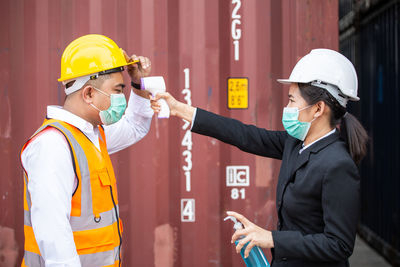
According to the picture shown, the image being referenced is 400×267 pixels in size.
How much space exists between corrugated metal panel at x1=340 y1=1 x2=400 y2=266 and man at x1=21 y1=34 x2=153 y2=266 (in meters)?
4.51

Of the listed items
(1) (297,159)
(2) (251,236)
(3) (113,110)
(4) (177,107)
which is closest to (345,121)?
(1) (297,159)

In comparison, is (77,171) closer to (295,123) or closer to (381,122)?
(295,123)

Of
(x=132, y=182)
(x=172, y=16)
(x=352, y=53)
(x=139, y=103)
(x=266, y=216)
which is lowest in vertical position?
(x=266, y=216)

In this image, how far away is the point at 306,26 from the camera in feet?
10.7

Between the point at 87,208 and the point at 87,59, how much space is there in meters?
0.66

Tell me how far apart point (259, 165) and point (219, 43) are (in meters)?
0.96

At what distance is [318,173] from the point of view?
1.87 m

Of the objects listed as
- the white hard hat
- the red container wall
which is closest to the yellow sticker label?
the red container wall

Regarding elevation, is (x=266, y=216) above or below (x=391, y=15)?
below

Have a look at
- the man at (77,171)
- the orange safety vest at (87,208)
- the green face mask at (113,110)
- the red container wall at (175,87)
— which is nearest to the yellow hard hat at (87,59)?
the man at (77,171)

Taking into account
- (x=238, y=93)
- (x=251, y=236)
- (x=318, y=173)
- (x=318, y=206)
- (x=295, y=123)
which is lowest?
(x=251, y=236)

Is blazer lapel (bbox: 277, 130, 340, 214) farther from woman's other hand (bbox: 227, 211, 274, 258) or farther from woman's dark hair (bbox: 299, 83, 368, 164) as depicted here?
woman's other hand (bbox: 227, 211, 274, 258)

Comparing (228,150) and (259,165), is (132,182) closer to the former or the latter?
(228,150)

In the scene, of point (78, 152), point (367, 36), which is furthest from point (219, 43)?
point (367, 36)
